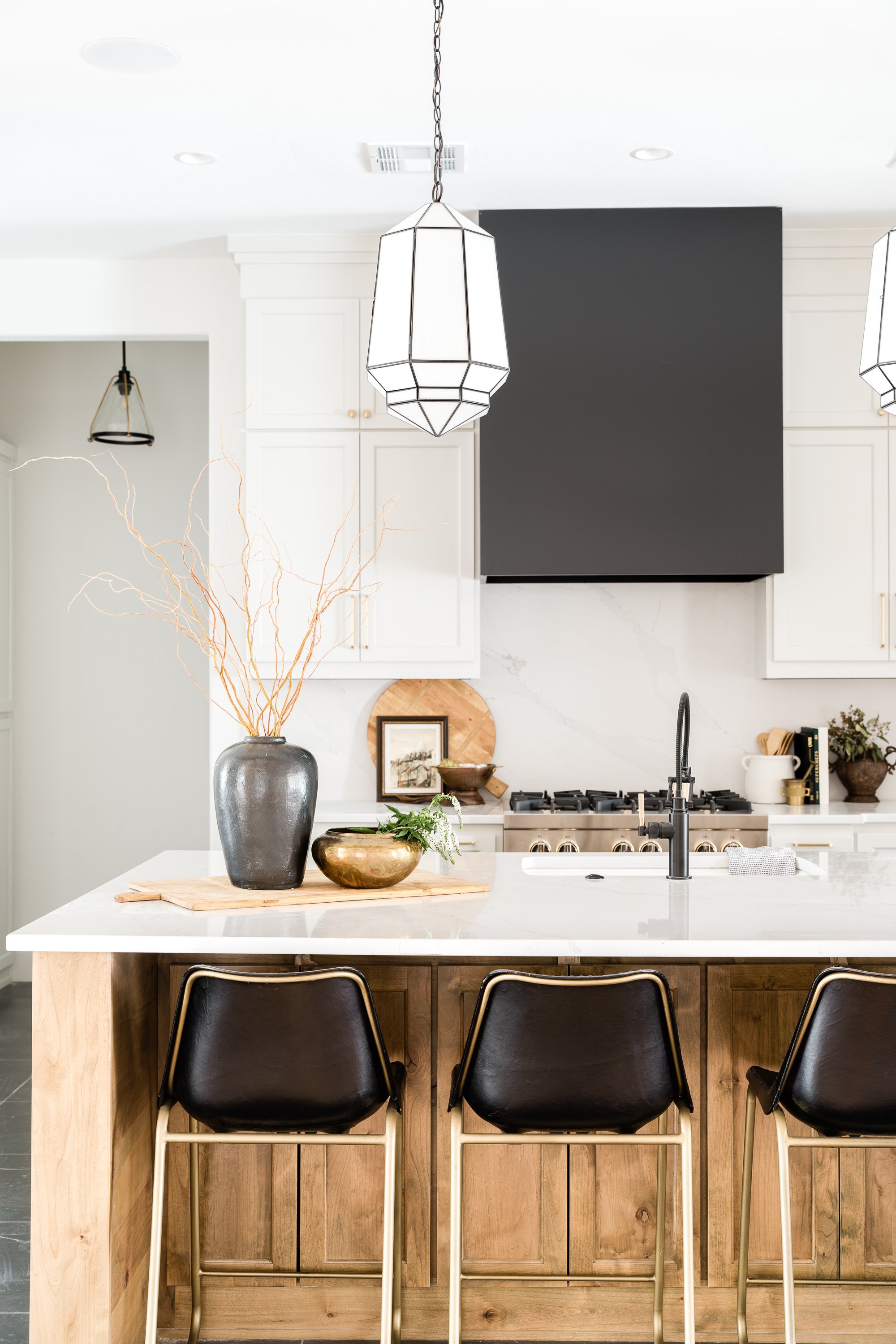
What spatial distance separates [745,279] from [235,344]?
1.93m

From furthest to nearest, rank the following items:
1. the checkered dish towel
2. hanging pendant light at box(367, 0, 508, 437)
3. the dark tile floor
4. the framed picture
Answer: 1. the framed picture
2. the checkered dish towel
3. the dark tile floor
4. hanging pendant light at box(367, 0, 508, 437)

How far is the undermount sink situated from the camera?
280 cm

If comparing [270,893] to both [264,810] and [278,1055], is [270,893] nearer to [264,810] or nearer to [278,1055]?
[264,810]

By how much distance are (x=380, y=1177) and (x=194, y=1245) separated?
399 millimetres

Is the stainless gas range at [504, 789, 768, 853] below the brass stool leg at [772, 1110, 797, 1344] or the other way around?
the other way around

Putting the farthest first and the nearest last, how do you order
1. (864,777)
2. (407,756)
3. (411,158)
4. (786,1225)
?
(407,756) → (864,777) → (411,158) → (786,1225)

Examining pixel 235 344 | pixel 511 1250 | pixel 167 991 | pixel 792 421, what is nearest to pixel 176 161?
pixel 235 344

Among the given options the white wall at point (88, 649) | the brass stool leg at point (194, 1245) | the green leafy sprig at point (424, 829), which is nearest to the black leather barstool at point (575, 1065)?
the green leafy sprig at point (424, 829)

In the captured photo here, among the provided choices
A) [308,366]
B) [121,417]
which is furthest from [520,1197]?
[121,417]

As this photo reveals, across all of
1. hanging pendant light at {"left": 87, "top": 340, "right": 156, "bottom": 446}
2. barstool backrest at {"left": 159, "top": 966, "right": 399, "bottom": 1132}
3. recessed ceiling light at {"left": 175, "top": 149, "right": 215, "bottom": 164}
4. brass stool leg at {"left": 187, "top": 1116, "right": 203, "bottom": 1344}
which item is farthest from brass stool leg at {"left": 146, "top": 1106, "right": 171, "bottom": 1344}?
hanging pendant light at {"left": 87, "top": 340, "right": 156, "bottom": 446}

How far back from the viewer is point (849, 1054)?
190 cm

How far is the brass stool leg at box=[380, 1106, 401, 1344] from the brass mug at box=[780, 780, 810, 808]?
8.32 ft

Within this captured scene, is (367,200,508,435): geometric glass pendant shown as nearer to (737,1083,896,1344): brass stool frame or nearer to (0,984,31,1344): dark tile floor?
(737,1083,896,1344): brass stool frame

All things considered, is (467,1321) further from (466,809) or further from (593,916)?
(466,809)
